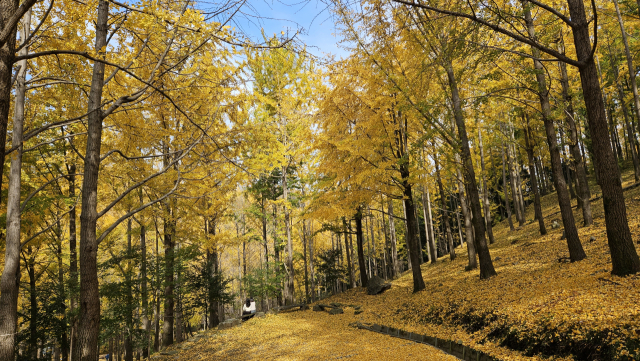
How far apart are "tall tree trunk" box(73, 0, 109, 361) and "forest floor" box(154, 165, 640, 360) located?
4.00 meters

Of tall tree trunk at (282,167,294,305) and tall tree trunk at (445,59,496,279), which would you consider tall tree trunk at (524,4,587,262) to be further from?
tall tree trunk at (282,167,294,305)

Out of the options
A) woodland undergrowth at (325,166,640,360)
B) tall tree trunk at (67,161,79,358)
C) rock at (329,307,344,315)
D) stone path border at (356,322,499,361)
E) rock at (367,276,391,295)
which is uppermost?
tall tree trunk at (67,161,79,358)

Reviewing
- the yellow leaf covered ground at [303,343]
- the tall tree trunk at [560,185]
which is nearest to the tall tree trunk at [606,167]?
the tall tree trunk at [560,185]

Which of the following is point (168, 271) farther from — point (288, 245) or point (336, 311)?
point (336, 311)

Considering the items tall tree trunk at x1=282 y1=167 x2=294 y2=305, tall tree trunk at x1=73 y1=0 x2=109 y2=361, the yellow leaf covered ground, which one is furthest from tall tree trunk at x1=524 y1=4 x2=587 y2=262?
tall tree trunk at x1=282 y1=167 x2=294 y2=305

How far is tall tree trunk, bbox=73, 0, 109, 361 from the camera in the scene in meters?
4.08

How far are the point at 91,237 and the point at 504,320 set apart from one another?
7228 mm

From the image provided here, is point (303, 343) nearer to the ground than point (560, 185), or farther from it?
nearer to the ground

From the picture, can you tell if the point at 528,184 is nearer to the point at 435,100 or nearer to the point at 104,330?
the point at 435,100

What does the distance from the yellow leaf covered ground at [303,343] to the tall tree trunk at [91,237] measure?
3901 mm

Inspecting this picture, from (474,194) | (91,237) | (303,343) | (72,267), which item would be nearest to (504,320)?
(303,343)

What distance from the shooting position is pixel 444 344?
624 cm

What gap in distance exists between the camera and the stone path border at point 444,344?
17.2ft

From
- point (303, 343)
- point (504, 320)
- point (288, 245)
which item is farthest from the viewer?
point (288, 245)
